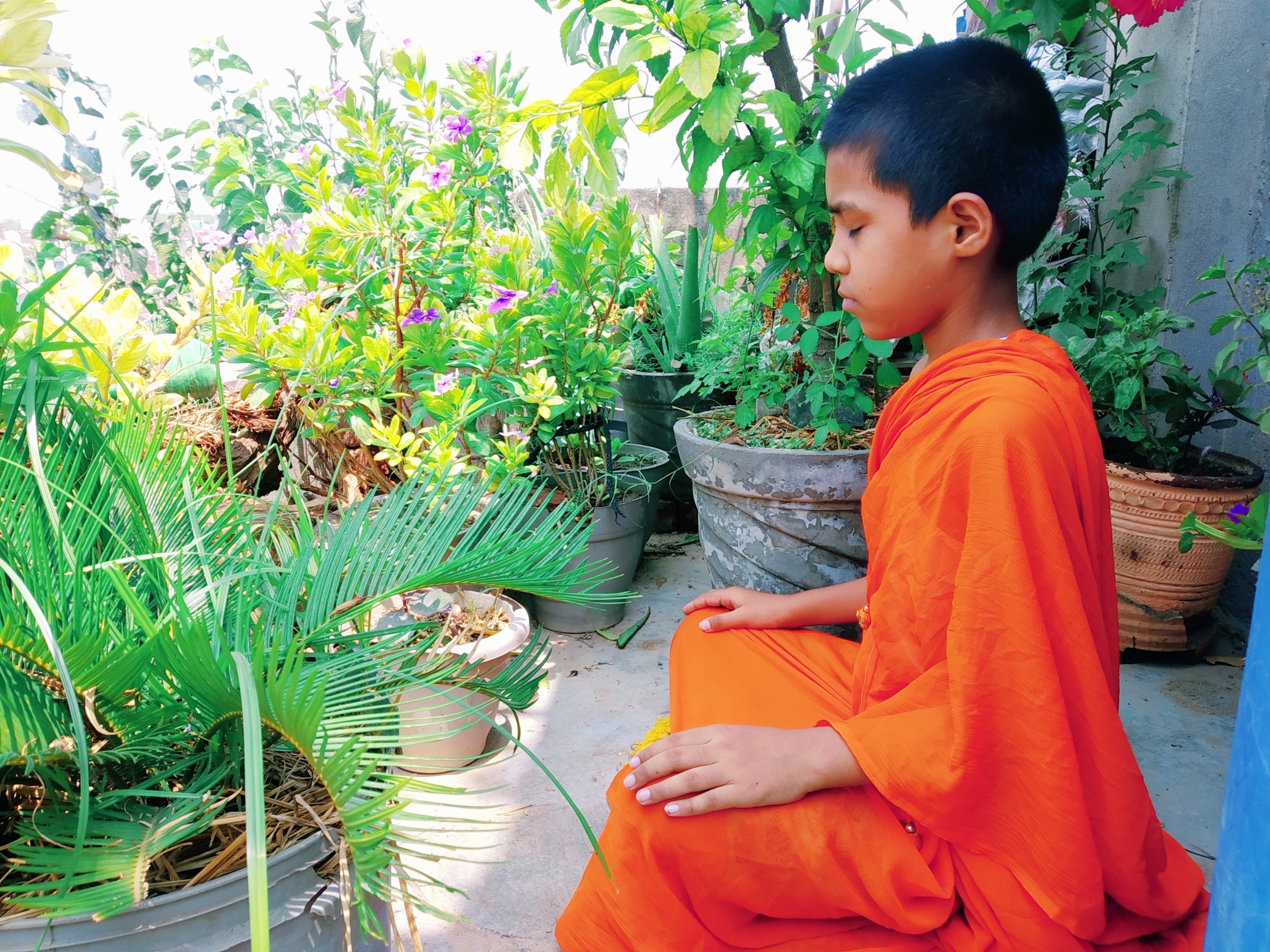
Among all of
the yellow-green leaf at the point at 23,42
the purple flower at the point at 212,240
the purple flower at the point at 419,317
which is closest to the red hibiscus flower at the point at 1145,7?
the purple flower at the point at 419,317

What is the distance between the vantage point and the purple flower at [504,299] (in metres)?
2.03

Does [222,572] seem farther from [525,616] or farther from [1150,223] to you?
[1150,223]

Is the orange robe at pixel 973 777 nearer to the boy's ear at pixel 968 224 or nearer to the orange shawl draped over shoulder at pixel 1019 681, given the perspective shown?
the orange shawl draped over shoulder at pixel 1019 681

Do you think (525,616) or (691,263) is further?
(691,263)

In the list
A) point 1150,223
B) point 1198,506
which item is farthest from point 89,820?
point 1150,223

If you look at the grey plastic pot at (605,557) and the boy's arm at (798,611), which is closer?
the boy's arm at (798,611)

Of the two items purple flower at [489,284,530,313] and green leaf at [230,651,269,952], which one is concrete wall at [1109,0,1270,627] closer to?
purple flower at [489,284,530,313]

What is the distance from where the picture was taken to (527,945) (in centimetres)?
126

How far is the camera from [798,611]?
1460 millimetres

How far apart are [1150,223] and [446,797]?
8.32ft

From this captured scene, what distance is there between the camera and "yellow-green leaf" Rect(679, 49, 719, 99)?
4.26 ft

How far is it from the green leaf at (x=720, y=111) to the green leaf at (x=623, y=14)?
16cm

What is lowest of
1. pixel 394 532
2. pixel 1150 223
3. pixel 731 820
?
pixel 731 820

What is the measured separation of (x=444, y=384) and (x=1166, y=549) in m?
1.76
